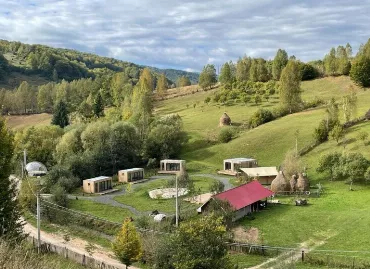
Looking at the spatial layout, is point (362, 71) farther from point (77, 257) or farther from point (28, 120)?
point (28, 120)

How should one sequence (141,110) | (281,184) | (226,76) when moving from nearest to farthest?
(281,184)
(141,110)
(226,76)

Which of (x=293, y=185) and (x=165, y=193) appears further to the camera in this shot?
(x=293, y=185)

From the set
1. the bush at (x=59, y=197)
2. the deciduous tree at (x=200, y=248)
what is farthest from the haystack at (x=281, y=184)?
the deciduous tree at (x=200, y=248)

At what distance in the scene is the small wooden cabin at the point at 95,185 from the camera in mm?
51094

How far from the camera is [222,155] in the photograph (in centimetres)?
6625

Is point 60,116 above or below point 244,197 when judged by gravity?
above

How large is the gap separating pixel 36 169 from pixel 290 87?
150ft

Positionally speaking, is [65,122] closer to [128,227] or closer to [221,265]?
[128,227]

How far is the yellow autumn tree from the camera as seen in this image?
26391 millimetres

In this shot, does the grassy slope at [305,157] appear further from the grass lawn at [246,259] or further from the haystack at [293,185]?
the haystack at [293,185]

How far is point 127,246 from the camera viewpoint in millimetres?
26391

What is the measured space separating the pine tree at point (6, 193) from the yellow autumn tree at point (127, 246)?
237 inches

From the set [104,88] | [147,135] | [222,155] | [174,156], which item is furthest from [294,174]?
[104,88]

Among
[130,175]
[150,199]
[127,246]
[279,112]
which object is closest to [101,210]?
[150,199]
